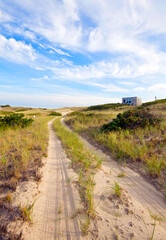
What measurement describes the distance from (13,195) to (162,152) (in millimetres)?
4786

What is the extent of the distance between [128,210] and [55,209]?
Answer: 1.28 m

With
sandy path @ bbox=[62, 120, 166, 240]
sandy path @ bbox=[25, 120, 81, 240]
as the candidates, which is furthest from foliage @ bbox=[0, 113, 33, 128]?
sandy path @ bbox=[62, 120, 166, 240]

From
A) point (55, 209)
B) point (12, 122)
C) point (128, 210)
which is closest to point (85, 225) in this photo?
point (55, 209)

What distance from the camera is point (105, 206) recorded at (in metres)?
2.07

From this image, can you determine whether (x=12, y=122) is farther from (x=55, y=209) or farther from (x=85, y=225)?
(x=85, y=225)

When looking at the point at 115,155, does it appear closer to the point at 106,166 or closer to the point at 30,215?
the point at 106,166

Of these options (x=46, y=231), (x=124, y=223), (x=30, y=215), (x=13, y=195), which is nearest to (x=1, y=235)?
(x=30, y=215)

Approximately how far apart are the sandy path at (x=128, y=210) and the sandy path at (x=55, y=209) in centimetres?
37

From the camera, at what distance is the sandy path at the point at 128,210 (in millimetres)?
1614

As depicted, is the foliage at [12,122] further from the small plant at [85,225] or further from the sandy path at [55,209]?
the small plant at [85,225]

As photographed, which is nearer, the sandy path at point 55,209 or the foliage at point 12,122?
the sandy path at point 55,209

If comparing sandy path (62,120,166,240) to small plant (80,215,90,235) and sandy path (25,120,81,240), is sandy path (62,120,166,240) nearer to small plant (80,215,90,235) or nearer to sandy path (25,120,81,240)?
small plant (80,215,90,235)

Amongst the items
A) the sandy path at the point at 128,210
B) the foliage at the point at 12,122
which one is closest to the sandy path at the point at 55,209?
the sandy path at the point at 128,210

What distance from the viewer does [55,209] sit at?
199 centimetres
